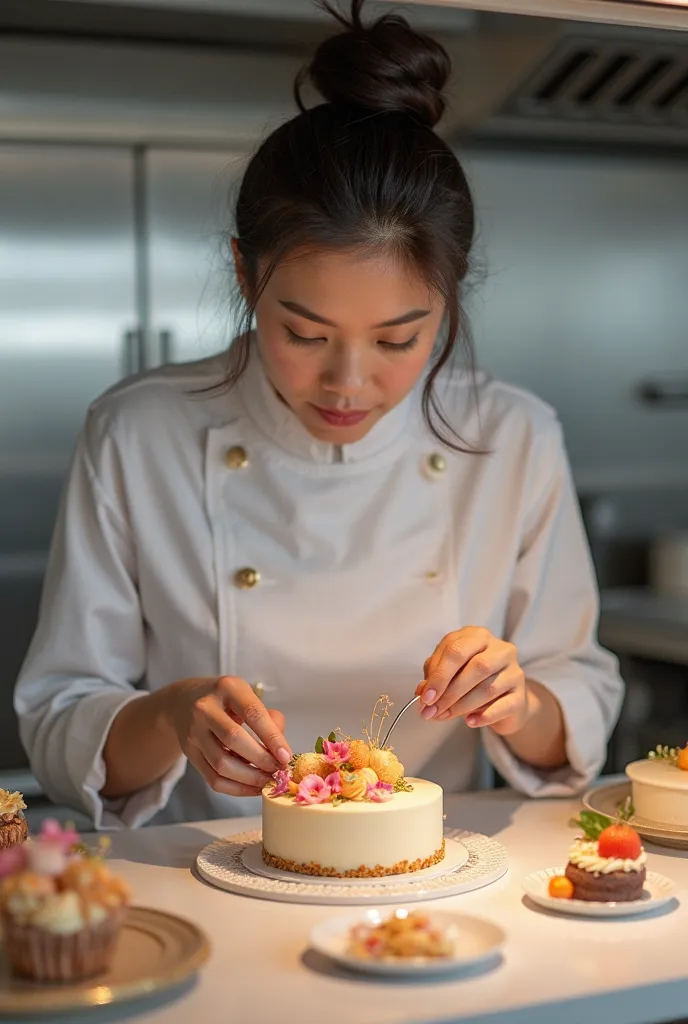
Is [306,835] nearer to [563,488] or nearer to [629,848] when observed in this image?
[629,848]

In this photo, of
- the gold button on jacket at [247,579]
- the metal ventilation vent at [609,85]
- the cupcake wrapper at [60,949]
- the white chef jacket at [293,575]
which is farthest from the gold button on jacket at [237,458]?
the metal ventilation vent at [609,85]

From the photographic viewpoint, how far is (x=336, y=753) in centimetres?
135

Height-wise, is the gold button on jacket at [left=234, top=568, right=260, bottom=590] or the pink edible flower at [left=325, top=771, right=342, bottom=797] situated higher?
the gold button on jacket at [left=234, top=568, right=260, bottom=590]

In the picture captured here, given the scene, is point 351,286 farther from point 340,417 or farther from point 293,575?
point 293,575

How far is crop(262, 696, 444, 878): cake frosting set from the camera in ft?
4.14

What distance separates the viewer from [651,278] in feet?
11.1

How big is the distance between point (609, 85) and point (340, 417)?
5.50 feet

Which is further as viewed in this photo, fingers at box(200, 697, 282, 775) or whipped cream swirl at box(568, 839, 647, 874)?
fingers at box(200, 697, 282, 775)

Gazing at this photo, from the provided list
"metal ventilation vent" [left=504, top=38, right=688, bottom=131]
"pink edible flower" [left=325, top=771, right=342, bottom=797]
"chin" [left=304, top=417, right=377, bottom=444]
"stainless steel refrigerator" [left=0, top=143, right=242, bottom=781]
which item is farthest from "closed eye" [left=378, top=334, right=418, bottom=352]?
"metal ventilation vent" [left=504, top=38, right=688, bottom=131]

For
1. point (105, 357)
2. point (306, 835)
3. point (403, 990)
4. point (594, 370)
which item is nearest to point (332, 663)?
point (306, 835)

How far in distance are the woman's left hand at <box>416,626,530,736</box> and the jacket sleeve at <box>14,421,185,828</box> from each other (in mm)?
336

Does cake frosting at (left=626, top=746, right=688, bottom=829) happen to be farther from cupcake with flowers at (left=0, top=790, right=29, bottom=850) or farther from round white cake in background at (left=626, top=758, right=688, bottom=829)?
cupcake with flowers at (left=0, top=790, right=29, bottom=850)

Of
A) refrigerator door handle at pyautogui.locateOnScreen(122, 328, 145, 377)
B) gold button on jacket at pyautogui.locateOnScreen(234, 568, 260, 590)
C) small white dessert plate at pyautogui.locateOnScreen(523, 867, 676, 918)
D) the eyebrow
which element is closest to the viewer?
small white dessert plate at pyautogui.locateOnScreen(523, 867, 676, 918)

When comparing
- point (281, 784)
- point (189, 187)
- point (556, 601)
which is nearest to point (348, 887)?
point (281, 784)
